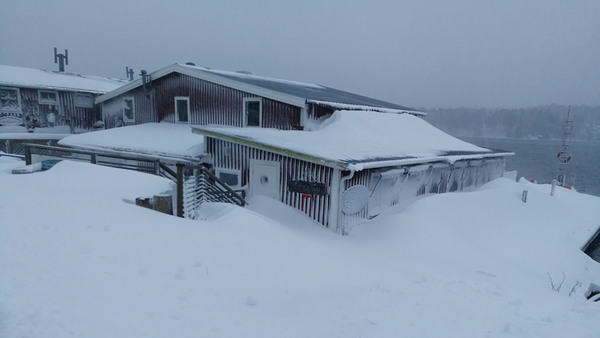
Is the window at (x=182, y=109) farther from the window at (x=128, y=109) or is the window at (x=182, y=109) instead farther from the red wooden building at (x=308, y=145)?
the window at (x=128, y=109)

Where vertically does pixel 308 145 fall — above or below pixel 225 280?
above

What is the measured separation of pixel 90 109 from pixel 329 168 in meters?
26.5

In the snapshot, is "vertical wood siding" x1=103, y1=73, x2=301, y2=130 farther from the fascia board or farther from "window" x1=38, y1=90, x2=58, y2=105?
"window" x1=38, y1=90, x2=58, y2=105

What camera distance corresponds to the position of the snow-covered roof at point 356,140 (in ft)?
34.8

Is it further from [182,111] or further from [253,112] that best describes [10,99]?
[253,112]

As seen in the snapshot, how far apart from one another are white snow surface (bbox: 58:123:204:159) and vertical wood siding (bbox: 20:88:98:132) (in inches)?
379

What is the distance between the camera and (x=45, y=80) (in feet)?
86.1

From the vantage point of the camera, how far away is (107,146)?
55.7 feet

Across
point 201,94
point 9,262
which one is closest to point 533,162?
point 201,94

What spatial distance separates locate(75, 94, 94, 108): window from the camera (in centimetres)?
2705

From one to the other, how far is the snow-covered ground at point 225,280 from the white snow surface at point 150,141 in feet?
17.8

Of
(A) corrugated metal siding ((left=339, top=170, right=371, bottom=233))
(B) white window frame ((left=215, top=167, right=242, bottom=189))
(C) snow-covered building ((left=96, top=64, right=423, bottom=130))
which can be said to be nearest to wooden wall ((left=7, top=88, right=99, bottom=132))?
(C) snow-covered building ((left=96, top=64, right=423, bottom=130))

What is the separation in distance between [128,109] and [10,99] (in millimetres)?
10447

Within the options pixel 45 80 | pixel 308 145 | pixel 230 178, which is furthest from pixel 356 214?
pixel 45 80
